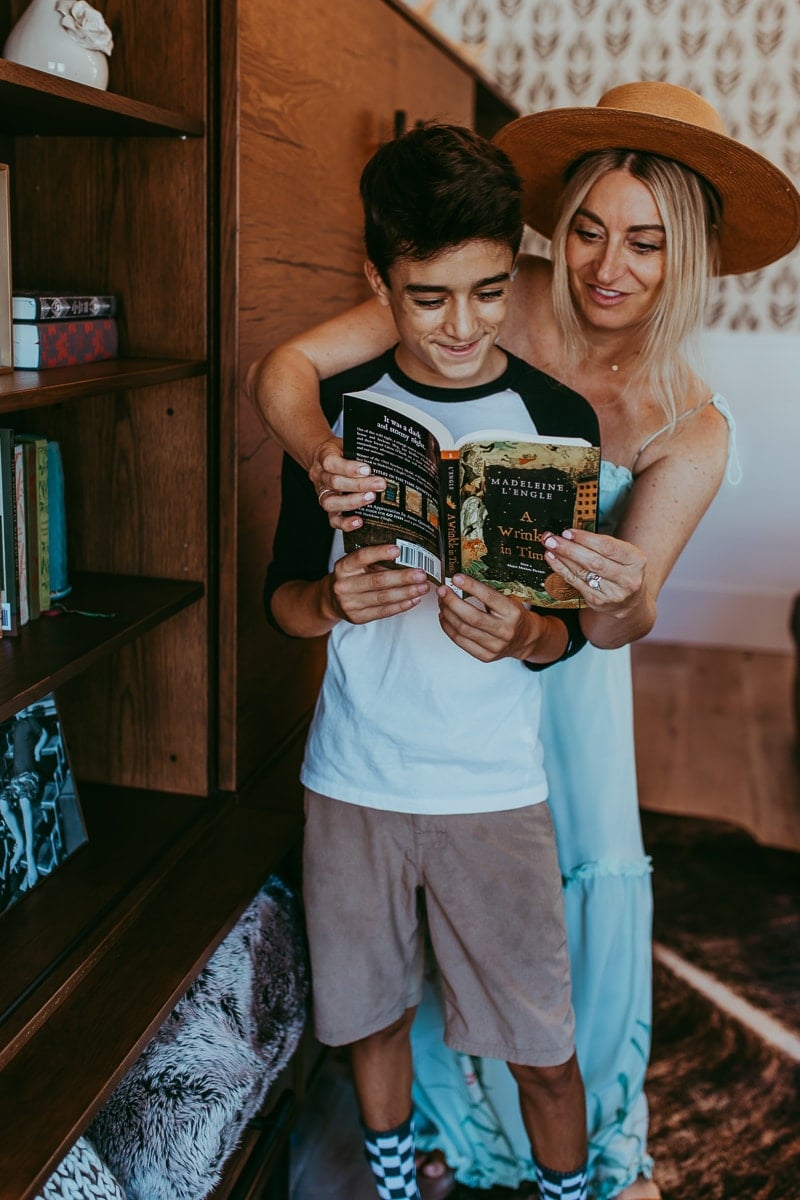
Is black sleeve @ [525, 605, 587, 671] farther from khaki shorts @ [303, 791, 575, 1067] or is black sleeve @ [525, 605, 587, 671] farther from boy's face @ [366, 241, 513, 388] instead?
boy's face @ [366, 241, 513, 388]

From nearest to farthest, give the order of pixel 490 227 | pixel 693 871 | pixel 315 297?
pixel 490 227 → pixel 315 297 → pixel 693 871

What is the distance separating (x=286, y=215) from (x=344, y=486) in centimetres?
65

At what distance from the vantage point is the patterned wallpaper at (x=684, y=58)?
3.78 metres

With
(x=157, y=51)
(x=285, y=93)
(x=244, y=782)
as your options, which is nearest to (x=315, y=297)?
(x=285, y=93)

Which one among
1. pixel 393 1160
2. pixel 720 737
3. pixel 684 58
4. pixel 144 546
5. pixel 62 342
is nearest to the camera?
pixel 62 342

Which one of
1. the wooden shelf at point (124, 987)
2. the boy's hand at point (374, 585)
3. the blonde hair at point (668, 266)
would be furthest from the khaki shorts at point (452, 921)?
the blonde hair at point (668, 266)

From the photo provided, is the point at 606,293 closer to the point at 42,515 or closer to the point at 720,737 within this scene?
the point at 42,515

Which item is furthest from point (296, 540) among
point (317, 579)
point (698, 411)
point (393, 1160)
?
point (393, 1160)

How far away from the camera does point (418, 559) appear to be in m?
1.23

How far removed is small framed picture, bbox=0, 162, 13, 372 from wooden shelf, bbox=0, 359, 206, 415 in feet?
0.07

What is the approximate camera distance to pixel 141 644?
165 centimetres

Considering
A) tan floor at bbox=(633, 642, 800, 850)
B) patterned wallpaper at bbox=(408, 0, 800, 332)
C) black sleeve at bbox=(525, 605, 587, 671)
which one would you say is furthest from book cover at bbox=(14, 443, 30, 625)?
patterned wallpaper at bbox=(408, 0, 800, 332)

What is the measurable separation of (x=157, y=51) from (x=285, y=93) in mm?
224

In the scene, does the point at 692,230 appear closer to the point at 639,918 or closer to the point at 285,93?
the point at 285,93
